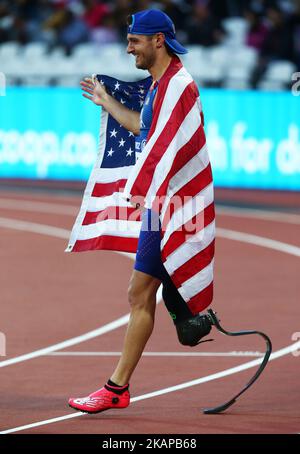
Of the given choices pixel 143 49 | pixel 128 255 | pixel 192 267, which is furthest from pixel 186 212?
pixel 128 255

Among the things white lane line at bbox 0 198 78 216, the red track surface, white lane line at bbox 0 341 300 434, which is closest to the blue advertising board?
white lane line at bbox 0 198 78 216

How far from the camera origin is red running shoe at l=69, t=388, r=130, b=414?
24.7ft

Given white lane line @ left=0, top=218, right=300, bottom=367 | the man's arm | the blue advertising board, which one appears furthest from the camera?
the blue advertising board

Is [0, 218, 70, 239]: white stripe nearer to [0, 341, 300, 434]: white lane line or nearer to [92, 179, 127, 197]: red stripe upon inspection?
[0, 341, 300, 434]: white lane line

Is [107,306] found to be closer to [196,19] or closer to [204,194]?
[204,194]

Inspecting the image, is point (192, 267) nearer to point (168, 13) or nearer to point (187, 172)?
point (187, 172)

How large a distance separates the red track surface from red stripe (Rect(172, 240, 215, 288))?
0.77 m

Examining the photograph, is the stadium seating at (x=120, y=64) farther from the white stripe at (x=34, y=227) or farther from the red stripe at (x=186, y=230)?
the red stripe at (x=186, y=230)

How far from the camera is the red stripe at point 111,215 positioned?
25.9 feet

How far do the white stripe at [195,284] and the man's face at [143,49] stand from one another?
3.88 ft

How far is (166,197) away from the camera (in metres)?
7.36

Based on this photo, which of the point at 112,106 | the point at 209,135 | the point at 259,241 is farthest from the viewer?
the point at 209,135

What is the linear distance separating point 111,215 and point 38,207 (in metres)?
12.1

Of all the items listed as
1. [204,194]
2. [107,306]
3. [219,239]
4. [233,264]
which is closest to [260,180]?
[219,239]
